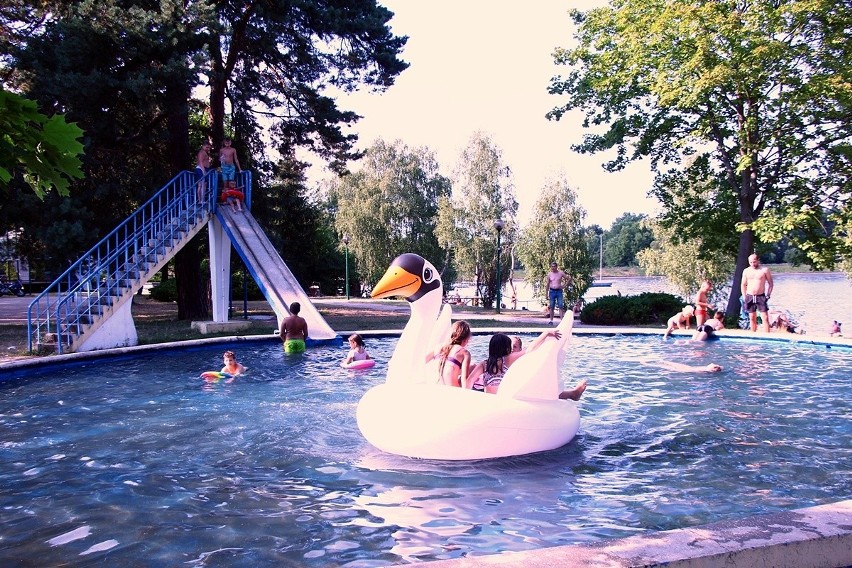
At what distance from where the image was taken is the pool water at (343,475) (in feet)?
15.6

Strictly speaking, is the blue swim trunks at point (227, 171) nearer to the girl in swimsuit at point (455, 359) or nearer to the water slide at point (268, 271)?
the water slide at point (268, 271)

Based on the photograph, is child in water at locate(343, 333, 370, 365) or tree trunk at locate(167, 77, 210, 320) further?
tree trunk at locate(167, 77, 210, 320)

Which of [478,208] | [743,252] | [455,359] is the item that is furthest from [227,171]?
[478,208]

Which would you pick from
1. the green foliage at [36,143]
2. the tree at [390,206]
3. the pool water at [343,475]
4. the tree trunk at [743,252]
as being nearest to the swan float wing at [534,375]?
the pool water at [343,475]

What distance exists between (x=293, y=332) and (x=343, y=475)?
8662mm

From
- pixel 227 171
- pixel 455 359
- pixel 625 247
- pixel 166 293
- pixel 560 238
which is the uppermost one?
pixel 625 247

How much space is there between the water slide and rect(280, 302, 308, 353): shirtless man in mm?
1714

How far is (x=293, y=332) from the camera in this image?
14641 mm

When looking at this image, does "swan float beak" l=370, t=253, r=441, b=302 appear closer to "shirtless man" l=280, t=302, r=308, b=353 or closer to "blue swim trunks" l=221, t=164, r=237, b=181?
"shirtless man" l=280, t=302, r=308, b=353

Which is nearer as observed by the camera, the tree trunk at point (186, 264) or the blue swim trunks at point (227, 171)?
the blue swim trunks at point (227, 171)

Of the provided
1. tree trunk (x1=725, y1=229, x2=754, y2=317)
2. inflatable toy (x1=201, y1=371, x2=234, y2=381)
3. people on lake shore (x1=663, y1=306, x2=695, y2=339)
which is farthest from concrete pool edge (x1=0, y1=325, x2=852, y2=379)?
tree trunk (x1=725, y1=229, x2=754, y2=317)

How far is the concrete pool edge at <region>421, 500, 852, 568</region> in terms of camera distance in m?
A: 3.19

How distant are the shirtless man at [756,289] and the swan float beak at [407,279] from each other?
1290 centimetres

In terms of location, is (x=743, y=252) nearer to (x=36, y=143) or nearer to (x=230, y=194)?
(x=230, y=194)
